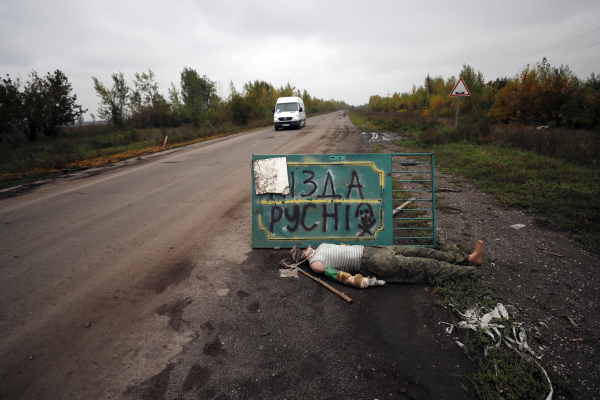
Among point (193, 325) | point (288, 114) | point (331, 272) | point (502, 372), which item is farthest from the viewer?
point (288, 114)

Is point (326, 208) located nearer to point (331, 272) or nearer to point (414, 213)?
point (331, 272)

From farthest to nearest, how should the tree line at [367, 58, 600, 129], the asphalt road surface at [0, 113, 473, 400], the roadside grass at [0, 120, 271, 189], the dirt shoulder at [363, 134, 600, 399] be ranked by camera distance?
1. the tree line at [367, 58, 600, 129]
2. the roadside grass at [0, 120, 271, 189]
3. the dirt shoulder at [363, 134, 600, 399]
4. the asphalt road surface at [0, 113, 473, 400]

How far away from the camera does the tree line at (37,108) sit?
19.5 meters

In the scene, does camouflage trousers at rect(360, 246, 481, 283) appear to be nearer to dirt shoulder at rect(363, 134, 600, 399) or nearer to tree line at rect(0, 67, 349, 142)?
dirt shoulder at rect(363, 134, 600, 399)

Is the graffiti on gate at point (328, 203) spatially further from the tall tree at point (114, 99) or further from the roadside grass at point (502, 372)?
the tall tree at point (114, 99)

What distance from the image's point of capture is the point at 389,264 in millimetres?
3547

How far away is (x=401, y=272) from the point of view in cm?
354

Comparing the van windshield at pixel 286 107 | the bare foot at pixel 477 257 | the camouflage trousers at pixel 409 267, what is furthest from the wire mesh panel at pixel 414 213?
the van windshield at pixel 286 107

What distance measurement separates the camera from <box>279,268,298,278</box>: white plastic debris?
3797 mm

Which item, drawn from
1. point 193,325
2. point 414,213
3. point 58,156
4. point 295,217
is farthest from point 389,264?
point 58,156

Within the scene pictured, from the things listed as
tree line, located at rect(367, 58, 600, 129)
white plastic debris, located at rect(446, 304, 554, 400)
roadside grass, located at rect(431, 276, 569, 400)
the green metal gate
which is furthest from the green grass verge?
tree line, located at rect(367, 58, 600, 129)

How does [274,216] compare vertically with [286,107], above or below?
below

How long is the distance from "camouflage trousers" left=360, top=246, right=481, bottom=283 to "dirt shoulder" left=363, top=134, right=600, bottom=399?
0.44 meters

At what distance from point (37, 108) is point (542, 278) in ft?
99.8
